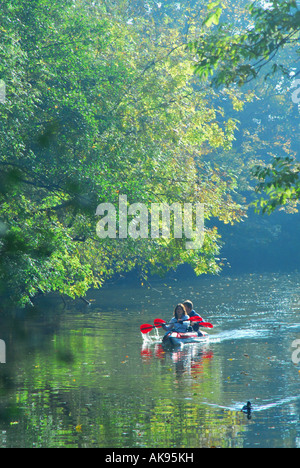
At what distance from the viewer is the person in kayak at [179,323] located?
2011cm

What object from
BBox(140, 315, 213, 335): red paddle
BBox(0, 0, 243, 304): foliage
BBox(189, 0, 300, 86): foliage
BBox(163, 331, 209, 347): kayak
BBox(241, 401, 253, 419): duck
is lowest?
BBox(241, 401, 253, 419): duck

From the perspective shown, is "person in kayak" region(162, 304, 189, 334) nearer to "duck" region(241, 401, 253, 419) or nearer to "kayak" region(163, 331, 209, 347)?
"kayak" region(163, 331, 209, 347)

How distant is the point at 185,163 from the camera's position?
27.1m

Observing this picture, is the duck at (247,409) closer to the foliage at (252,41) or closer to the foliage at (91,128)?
the foliage at (91,128)

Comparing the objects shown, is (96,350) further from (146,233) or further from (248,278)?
Result: (248,278)

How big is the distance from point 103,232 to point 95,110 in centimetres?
375

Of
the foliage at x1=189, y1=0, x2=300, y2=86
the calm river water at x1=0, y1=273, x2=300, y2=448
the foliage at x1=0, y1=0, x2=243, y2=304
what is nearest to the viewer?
the foliage at x1=189, y1=0, x2=300, y2=86

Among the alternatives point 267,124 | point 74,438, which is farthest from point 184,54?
point 267,124

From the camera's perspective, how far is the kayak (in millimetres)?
19391

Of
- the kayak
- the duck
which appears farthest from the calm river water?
the kayak

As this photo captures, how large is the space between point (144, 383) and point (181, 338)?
6363 mm

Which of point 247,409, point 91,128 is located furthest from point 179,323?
point 247,409

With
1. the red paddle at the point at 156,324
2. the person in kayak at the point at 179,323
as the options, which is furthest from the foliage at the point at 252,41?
the red paddle at the point at 156,324

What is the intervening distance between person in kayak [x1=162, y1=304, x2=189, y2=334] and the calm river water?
2.52 feet
